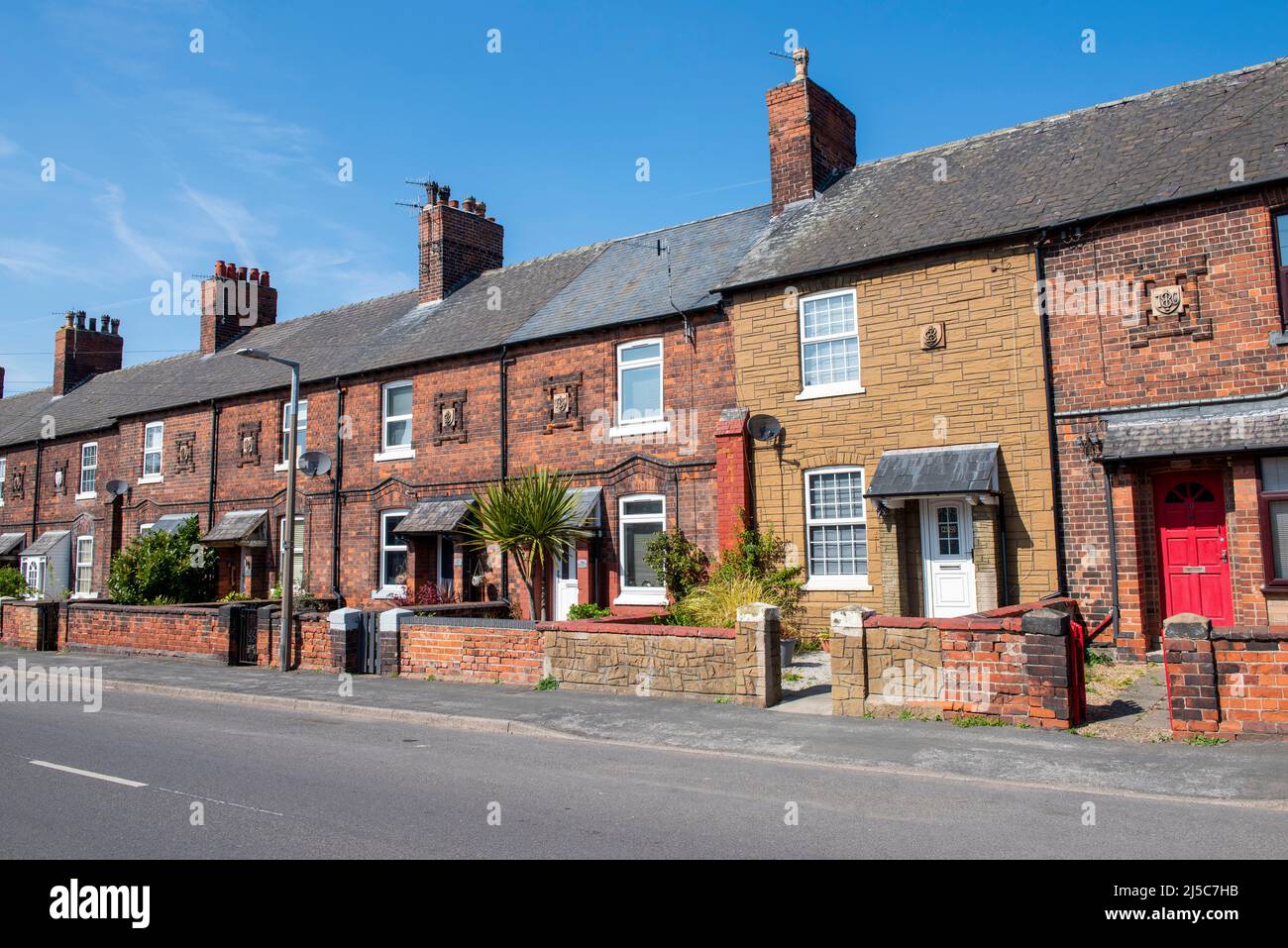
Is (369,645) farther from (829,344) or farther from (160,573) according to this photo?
(160,573)

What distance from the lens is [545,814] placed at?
677 cm

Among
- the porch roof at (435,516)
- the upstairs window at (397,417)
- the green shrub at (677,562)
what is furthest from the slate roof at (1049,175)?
the upstairs window at (397,417)

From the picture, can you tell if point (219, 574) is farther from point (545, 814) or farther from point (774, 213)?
point (545, 814)

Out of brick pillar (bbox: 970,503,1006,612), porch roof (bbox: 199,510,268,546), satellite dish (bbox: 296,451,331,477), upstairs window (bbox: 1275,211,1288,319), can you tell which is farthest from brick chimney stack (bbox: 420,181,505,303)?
upstairs window (bbox: 1275,211,1288,319)

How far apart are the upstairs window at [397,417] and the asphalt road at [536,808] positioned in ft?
44.8

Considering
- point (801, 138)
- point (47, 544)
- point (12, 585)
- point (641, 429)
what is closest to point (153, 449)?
point (12, 585)

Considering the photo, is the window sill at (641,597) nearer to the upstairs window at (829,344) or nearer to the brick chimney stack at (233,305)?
the upstairs window at (829,344)

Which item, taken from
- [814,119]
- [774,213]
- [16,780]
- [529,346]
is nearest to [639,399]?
[529,346]

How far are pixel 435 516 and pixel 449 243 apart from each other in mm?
9389

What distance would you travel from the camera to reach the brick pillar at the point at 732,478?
16.8 meters

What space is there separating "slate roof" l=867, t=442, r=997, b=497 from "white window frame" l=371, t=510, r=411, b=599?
1199 cm

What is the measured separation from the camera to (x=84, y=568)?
32.8 m
